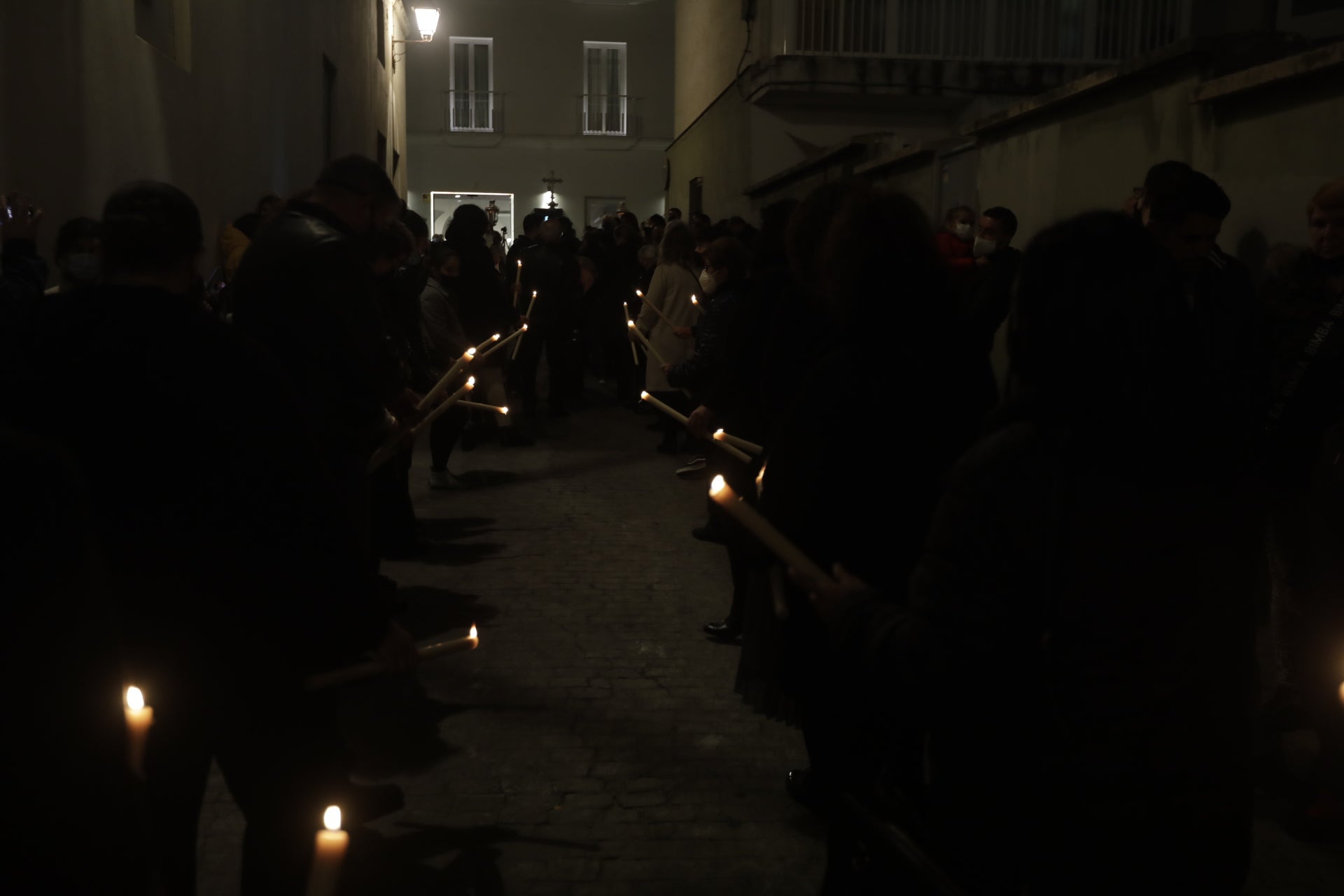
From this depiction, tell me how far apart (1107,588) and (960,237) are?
24.5 feet

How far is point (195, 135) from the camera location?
10.8 metres

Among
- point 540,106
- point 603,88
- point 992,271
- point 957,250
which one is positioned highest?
point 603,88

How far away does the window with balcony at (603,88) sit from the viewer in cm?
3550

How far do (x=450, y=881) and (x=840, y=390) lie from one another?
194 centimetres

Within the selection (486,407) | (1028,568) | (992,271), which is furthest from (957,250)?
(1028,568)

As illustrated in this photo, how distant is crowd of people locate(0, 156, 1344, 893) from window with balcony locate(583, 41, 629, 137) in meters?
31.5

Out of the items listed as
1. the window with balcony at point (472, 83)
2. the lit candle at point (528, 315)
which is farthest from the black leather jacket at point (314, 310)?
the window with balcony at point (472, 83)

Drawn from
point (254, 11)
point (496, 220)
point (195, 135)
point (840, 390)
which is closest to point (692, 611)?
point (840, 390)

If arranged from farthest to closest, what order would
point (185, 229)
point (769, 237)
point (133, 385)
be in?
point (769, 237) < point (185, 229) < point (133, 385)

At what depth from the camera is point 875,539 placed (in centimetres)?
324

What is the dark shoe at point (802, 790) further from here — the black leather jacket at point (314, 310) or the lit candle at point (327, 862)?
the lit candle at point (327, 862)

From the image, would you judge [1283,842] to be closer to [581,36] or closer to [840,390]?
[840,390]

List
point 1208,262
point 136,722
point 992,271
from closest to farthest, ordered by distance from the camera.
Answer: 1. point 136,722
2. point 1208,262
3. point 992,271

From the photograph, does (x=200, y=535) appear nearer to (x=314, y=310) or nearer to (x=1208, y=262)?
(x=314, y=310)
